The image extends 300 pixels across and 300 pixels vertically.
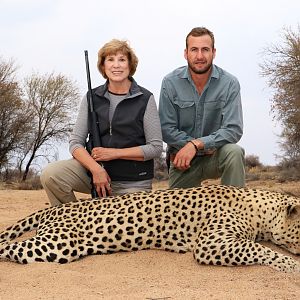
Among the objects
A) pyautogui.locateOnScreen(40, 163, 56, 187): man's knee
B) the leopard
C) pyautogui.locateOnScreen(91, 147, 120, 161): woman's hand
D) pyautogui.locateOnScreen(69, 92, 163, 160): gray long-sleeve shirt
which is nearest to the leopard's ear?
the leopard

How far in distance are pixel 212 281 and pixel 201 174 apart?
2570 millimetres

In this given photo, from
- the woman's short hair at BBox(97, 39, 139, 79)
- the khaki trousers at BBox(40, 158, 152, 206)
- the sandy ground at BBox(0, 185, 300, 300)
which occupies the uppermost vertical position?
the woman's short hair at BBox(97, 39, 139, 79)

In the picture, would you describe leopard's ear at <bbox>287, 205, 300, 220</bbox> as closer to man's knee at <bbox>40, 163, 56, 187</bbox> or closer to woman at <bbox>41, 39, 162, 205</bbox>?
woman at <bbox>41, 39, 162, 205</bbox>

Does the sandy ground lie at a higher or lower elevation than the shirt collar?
lower

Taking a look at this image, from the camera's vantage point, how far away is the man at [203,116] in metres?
6.62

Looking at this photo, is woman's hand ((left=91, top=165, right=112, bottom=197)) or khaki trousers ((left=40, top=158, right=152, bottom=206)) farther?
khaki trousers ((left=40, top=158, right=152, bottom=206))

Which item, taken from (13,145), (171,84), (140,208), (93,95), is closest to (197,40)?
(171,84)

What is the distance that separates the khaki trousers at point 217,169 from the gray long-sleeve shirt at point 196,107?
0.22m

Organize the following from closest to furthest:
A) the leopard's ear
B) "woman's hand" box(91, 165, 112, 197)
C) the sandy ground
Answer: the sandy ground → the leopard's ear → "woman's hand" box(91, 165, 112, 197)

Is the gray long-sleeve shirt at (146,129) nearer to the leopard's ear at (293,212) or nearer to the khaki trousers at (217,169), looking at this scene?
the khaki trousers at (217,169)

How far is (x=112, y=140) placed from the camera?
A: 635 centimetres

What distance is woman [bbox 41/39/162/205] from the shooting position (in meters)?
6.21

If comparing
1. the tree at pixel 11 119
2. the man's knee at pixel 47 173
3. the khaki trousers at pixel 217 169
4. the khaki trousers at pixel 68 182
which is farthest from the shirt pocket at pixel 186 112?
the tree at pixel 11 119

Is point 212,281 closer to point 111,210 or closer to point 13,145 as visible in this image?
point 111,210
